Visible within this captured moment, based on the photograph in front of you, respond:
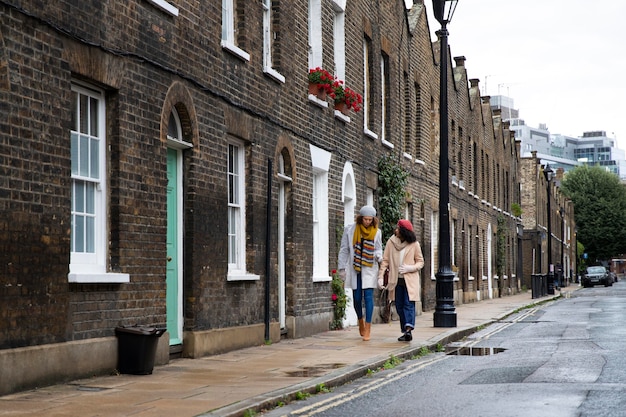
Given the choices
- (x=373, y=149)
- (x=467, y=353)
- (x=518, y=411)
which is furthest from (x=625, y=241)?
(x=518, y=411)

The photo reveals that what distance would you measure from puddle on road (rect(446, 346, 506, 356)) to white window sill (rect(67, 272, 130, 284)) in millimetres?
5320

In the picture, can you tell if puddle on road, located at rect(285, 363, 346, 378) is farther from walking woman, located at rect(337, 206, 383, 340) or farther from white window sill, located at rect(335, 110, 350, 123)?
white window sill, located at rect(335, 110, 350, 123)

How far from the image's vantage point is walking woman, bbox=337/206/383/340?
14.3 m

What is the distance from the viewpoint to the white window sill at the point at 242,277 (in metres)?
13.0

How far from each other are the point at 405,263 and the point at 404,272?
16 centimetres

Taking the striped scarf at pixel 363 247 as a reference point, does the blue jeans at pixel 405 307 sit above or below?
below

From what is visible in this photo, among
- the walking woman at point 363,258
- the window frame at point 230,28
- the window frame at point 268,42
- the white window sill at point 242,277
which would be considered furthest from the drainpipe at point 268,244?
the window frame at point 230,28

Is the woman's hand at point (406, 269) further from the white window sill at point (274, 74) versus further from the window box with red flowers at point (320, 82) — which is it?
the window box with red flowers at point (320, 82)

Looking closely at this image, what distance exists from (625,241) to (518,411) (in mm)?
88194

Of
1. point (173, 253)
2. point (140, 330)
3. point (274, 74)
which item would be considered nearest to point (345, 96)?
point (274, 74)

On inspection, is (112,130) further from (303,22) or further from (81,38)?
(303,22)

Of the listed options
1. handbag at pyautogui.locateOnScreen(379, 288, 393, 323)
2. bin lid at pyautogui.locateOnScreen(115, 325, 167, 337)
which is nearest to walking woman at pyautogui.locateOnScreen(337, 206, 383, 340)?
bin lid at pyautogui.locateOnScreen(115, 325, 167, 337)

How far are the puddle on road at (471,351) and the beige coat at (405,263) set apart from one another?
0.96 m

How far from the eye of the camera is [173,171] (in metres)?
11.8
